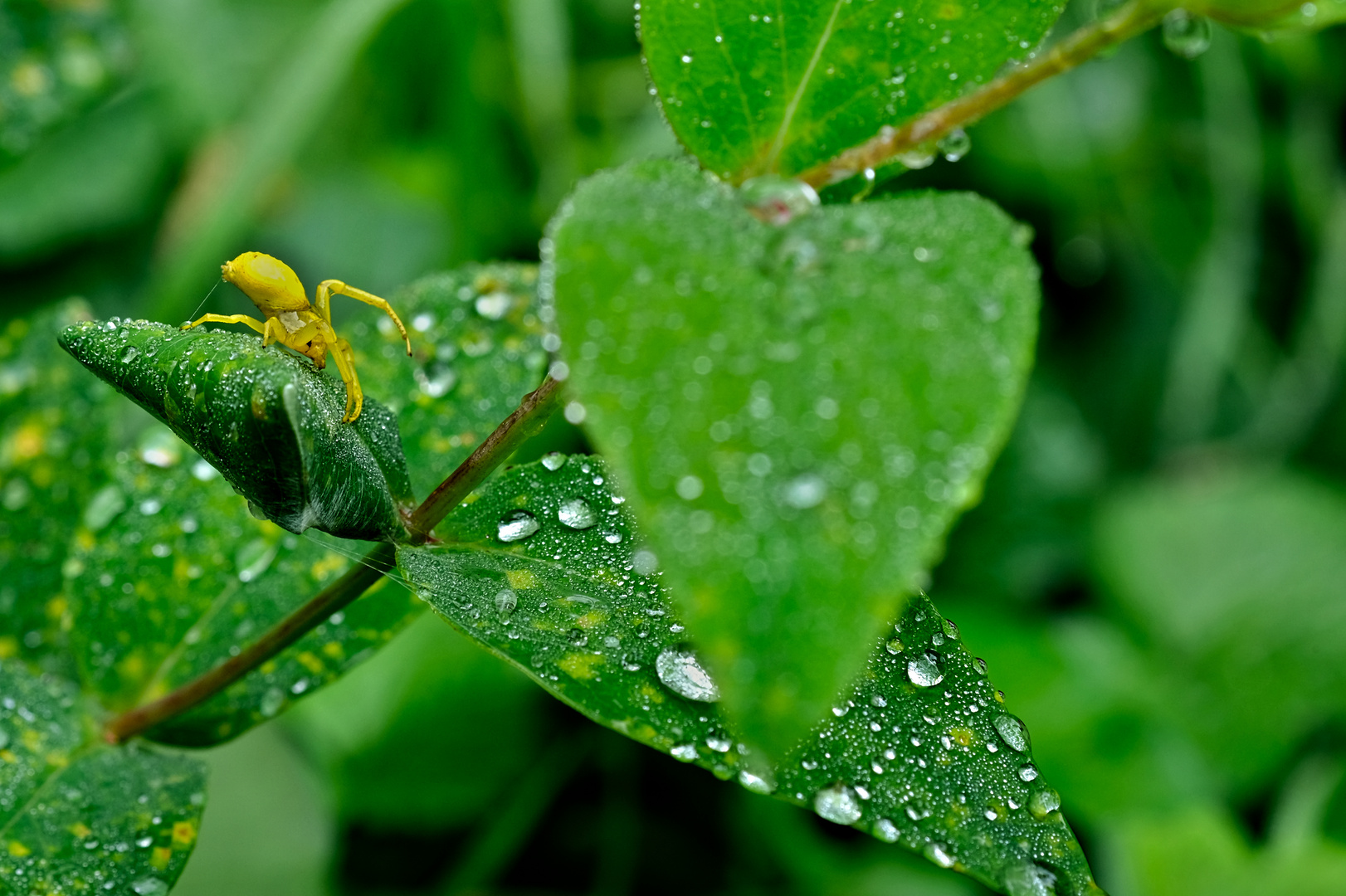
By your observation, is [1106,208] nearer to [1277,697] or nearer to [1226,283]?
[1226,283]

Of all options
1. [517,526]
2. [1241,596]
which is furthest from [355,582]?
[1241,596]

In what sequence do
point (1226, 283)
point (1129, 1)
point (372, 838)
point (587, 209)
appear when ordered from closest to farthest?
point (587, 209) < point (1129, 1) < point (372, 838) < point (1226, 283)

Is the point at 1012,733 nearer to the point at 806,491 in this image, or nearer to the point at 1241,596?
the point at 806,491

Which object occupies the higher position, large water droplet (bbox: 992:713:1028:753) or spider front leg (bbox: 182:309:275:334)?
spider front leg (bbox: 182:309:275:334)

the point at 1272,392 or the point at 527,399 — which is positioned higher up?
the point at 527,399

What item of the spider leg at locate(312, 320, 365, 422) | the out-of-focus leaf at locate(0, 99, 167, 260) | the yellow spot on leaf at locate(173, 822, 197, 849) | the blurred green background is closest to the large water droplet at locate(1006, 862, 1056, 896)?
the spider leg at locate(312, 320, 365, 422)

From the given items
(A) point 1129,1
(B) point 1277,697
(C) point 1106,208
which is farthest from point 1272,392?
(A) point 1129,1

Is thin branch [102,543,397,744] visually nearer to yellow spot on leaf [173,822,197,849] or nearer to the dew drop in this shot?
yellow spot on leaf [173,822,197,849]
